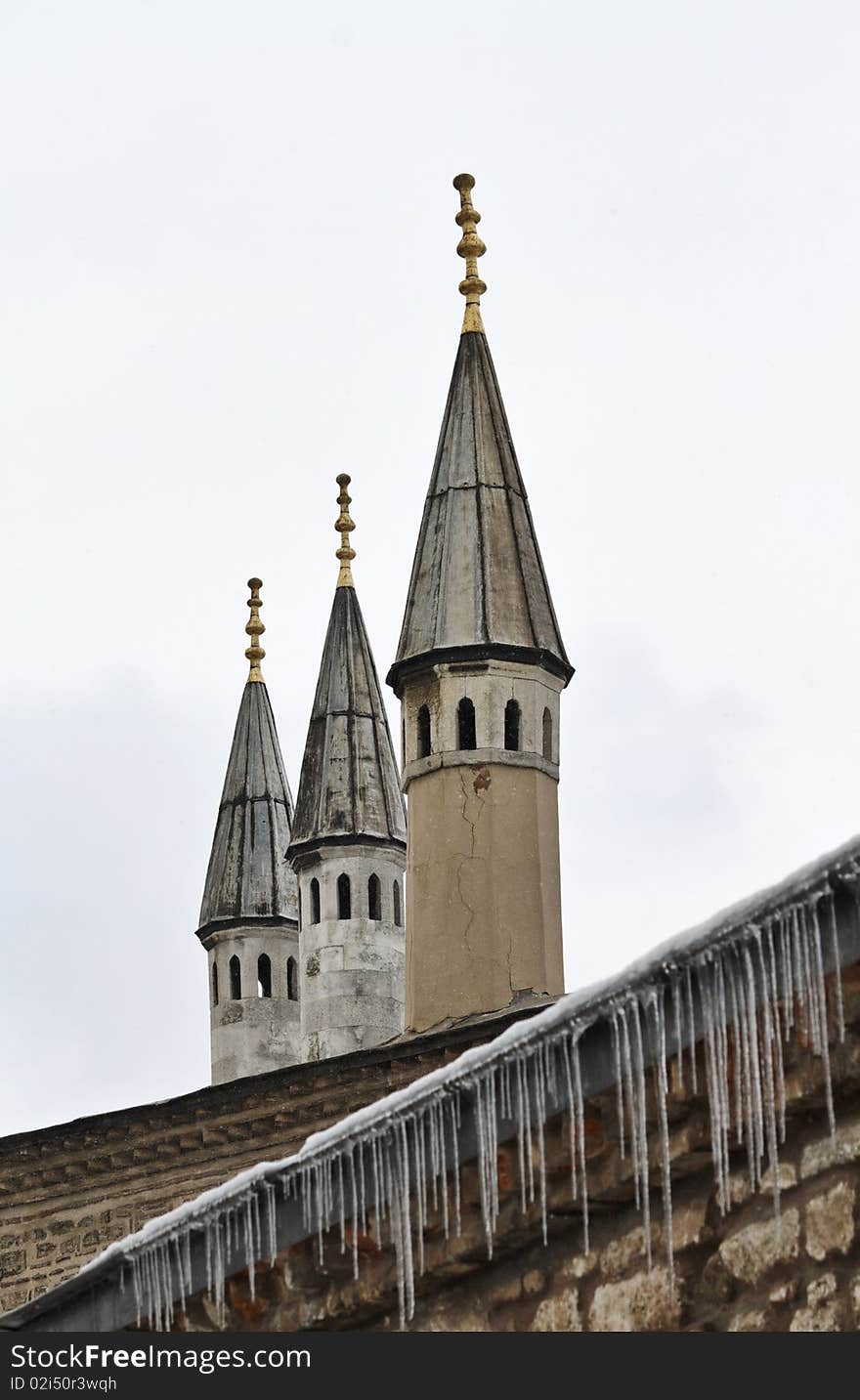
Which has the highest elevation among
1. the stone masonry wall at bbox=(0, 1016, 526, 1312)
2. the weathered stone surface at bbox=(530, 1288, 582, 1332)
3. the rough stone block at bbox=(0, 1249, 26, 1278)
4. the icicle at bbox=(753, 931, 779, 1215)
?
the stone masonry wall at bbox=(0, 1016, 526, 1312)

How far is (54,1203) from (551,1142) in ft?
55.2

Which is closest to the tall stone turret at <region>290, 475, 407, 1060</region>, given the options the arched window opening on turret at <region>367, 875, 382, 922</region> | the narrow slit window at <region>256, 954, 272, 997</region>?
the arched window opening on turret at <region>367, 875, 382, 922</region>

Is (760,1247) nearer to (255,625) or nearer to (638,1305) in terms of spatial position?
(638,1305)

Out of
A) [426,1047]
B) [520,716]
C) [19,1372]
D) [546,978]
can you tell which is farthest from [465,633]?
[19,1372]

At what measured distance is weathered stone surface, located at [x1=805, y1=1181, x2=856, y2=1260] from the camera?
275 inches

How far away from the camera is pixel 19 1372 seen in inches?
320

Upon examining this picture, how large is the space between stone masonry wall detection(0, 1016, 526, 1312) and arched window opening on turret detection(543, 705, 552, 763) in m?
5.06

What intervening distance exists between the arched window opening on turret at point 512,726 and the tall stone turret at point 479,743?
13 millimetres

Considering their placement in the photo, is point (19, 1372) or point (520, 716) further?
point (520, 716)

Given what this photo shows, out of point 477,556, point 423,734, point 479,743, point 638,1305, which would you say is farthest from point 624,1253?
point 477,556

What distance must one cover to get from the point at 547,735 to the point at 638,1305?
63.8 ft

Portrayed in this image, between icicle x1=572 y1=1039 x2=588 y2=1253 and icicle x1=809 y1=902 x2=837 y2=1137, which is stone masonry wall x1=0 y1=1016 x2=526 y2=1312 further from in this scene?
icicle x1=809 y1=902 x2=837 y2=1137

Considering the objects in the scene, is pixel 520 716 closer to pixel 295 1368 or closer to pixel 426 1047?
pixel 426 1047

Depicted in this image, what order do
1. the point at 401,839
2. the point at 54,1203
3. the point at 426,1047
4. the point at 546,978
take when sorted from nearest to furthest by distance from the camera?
the point at 426,1047 → the point at 54,1203 → the point at 546,978 → the point at 401,839
